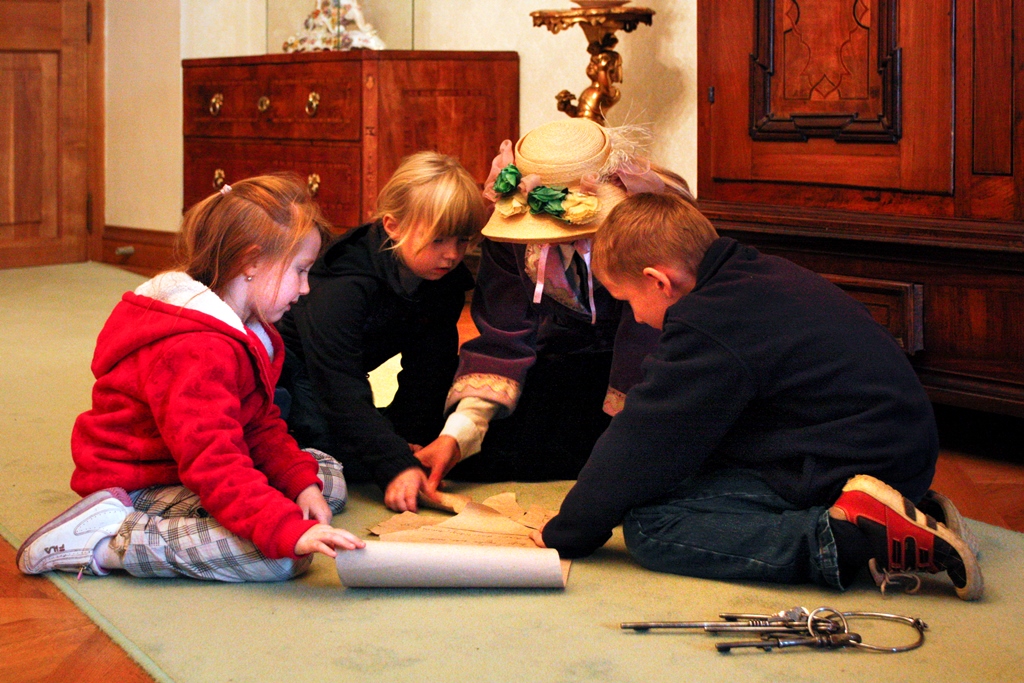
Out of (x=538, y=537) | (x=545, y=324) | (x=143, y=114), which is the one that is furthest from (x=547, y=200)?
(x=143, y=114)

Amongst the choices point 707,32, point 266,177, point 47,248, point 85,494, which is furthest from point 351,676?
point 47,248

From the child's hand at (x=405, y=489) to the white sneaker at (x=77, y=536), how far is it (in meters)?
0.41

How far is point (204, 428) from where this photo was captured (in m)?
1.41

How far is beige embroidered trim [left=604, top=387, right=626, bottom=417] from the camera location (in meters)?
1.85

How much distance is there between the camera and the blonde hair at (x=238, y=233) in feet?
5.04

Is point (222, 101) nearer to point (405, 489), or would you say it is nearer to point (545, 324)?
point (545, 324)

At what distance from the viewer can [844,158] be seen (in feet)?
7.12

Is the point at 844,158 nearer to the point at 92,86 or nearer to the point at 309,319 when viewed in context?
the point at 309,319

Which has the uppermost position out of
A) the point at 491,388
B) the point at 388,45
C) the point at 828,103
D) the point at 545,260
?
the point at 388,45

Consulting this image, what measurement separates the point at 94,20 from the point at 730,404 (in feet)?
13.6

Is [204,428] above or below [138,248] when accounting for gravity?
below

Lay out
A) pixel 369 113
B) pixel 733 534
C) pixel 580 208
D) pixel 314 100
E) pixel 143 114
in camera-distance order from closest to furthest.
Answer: pixel 733 534, pixel 580 208, pixel 369 113, pixel 314 100, pixel 143 114

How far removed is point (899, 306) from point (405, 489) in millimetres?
1016

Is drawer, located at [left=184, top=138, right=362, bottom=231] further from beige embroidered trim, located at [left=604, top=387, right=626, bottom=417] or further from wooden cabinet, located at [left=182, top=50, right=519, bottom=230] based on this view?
beige embroidered trim, located at [left=604, top=387, right=626, bottom=417]
